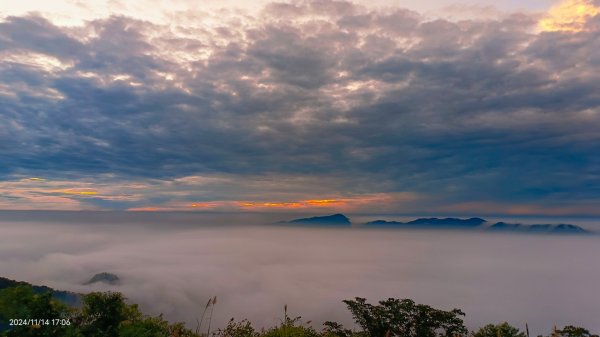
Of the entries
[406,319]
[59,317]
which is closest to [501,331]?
[406,319]

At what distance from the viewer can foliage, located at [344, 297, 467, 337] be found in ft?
142

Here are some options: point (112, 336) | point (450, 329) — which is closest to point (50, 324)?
point (112, 336)

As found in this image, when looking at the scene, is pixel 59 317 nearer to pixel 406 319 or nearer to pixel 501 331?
pixel 501 331

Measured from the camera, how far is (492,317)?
18525 cm

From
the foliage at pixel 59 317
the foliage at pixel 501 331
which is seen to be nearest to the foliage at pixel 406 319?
the foliage at pixel 501 331

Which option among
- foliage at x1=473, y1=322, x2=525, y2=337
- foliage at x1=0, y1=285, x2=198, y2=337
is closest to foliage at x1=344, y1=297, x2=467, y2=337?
foliage at x1=473, y1=322, x2=525, y2=337

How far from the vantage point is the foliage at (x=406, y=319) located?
4319 cm

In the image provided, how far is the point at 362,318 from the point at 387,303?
12.6 feet

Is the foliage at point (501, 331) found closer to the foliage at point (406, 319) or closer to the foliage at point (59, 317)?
the foliage at point (406, 319)

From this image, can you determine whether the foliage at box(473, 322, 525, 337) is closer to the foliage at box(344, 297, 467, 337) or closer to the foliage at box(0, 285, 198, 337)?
the foliage at box(344, 297, 467, 337)

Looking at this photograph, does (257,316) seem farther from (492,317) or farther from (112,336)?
(112,336)

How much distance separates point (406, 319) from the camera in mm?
45594

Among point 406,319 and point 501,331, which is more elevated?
point 501,331

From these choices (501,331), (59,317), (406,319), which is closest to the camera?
(59,317)
